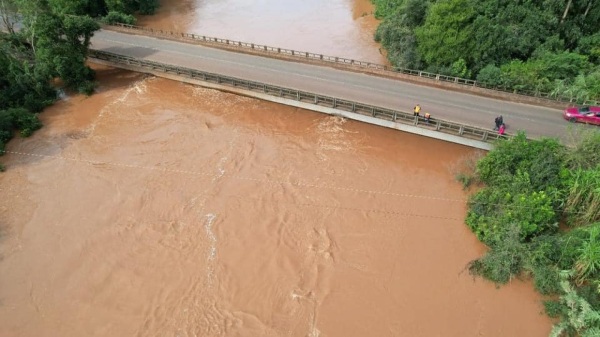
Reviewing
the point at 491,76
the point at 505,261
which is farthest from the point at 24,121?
the point at 491,76

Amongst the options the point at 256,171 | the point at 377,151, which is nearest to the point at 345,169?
the point at 377,151

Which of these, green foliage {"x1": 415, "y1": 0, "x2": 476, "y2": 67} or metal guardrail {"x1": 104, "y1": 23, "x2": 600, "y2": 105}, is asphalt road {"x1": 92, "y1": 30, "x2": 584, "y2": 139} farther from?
green foliage {"x1": 415, "y1": 0, "x2": 476, "y2": 67}

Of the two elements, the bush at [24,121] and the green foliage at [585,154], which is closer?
the green foliage at [585,154]

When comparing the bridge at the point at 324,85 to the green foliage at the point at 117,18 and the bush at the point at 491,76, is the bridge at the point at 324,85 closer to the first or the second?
the bush at the point at 491,76

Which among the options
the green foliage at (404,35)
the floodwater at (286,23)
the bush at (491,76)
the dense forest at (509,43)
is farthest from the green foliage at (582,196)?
the floodwater at (286,23)

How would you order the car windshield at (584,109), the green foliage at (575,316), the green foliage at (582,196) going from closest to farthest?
the green foliage at (575,316)
the green foliage at (582,196)
the car windshield at (584,109)

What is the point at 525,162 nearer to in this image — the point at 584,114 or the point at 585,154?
the point at 585,154

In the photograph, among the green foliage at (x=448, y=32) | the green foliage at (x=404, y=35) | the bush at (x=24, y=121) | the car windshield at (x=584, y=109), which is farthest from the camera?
the green foliage at (x=404, y=35)
